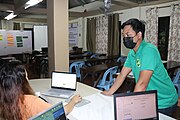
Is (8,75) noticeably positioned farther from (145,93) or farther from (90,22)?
(90,22)

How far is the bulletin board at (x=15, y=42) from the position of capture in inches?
342

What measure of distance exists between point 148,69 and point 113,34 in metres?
5.37

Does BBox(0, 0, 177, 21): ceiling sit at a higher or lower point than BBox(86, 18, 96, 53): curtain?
higher

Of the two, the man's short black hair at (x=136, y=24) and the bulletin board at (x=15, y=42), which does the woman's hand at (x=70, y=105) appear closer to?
the man's short black hair at (x=136, y=24)

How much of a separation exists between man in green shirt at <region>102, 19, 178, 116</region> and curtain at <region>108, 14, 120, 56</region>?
504 cm

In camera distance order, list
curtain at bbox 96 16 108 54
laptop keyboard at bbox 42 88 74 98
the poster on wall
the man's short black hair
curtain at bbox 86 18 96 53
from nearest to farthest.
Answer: the man's short black hair, laptop keyboard at bbox 42 88 74 98, curtain at bbox 96 16 108 54, curtain at bbox 86 18 96 53, the poster on wall

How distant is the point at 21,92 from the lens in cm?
106

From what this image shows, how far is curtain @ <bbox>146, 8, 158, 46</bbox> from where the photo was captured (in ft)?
17.7

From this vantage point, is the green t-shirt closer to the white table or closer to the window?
the white table

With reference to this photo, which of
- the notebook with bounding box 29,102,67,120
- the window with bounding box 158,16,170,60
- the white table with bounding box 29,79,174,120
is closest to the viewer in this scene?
the notebook with bounding box 29,102,67,120

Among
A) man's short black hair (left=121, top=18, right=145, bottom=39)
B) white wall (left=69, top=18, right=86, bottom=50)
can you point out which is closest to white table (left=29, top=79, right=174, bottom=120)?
man's short black hair (left=121, top=18, right=145, bottom=39)

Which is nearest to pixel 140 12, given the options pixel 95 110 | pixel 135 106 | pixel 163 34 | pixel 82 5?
pixel 163 34

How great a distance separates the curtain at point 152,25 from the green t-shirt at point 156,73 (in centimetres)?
427

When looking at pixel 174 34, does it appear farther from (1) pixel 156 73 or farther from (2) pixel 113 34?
(1) pixel 156 73
